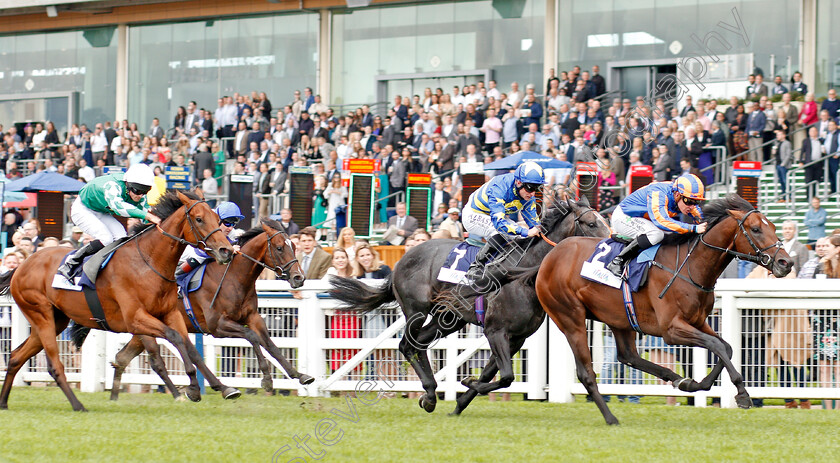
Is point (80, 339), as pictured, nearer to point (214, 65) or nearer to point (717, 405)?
point (717, 405)

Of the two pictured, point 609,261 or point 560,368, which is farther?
point 560,368

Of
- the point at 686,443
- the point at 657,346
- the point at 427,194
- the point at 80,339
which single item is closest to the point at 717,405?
the point at 657,346

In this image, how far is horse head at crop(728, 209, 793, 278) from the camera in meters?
5.91

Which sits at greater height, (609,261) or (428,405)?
(609,261)

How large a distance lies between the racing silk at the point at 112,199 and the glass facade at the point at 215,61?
1554cm

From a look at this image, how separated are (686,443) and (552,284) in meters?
1.60

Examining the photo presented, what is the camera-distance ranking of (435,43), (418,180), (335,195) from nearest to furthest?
(418,180) → (335,195) → (435,43)

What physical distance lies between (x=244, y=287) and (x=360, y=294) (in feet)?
2.85

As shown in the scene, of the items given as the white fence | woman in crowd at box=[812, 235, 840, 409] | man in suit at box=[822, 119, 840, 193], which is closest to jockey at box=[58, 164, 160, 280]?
the white fence

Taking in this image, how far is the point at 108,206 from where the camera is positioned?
7.42m

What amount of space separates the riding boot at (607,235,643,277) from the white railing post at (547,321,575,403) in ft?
4.37

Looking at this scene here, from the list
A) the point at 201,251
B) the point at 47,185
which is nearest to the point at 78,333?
the point at 201,251

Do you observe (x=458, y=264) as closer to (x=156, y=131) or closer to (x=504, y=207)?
(x=504, y=207)

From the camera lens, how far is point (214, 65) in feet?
78.0
